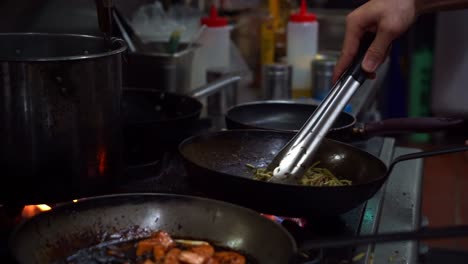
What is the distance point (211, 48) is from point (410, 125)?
3.59 feet

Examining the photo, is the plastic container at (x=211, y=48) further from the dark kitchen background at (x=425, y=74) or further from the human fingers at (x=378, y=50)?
the human fingers at (x=378, y=50)

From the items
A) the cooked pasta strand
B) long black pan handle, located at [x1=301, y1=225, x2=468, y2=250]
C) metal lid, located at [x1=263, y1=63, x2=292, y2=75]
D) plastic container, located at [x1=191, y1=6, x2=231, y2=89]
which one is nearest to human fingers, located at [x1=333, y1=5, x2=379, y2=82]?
the cooked pasta strand

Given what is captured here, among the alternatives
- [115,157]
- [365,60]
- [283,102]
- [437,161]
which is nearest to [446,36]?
[437,161]

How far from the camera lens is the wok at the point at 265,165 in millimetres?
1079

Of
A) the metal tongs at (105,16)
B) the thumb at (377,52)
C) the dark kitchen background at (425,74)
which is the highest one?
the metal tongs at (105,16)

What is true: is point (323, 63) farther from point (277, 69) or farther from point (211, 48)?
point (211, 48)

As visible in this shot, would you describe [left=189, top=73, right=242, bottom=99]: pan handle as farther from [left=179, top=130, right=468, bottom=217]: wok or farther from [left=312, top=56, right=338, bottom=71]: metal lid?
[left=312, top=56, right=338, bottom=71]: metal lid

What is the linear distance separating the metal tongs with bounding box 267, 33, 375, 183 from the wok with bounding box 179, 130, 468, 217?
0.11m

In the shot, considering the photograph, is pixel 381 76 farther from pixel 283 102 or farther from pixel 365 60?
pixel 365 60

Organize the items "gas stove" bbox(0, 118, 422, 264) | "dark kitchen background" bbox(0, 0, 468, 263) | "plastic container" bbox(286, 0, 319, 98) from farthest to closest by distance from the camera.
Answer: "dark kitchen background" bbox(0, 0, 468, 263), "plastic container" bbox(286, 0, 319, 98), "gas stove" bbox(0, 118, 422, 264)

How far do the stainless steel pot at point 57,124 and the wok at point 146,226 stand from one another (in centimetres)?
9

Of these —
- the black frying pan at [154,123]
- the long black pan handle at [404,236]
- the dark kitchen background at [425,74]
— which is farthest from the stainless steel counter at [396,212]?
the dark kitchen background at [425,74]

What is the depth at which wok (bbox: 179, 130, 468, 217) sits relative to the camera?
108cm

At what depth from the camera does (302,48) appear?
2.55 meters
